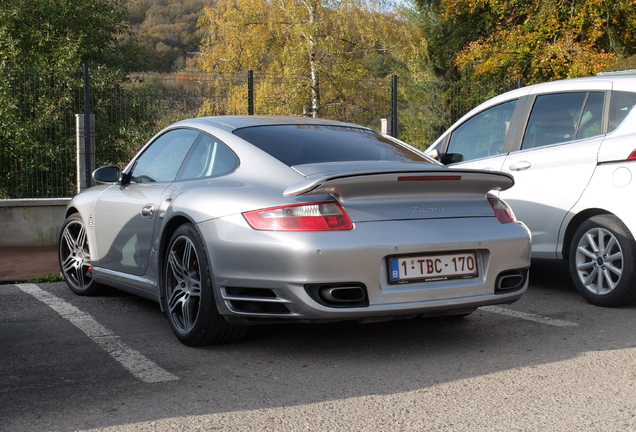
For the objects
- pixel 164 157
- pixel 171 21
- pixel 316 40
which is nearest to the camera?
pixel 164 157

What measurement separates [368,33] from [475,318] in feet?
107

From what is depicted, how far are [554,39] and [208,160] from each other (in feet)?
88.0

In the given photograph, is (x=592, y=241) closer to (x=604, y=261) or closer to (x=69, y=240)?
(x=604, y=261)

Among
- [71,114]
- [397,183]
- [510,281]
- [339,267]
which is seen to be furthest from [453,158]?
[71,114]

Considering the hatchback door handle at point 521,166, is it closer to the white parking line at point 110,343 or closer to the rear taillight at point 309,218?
the rear taillight at point 309,218

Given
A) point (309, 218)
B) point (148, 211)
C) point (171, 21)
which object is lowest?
point (148, 211)

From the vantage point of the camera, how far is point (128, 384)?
3689mm

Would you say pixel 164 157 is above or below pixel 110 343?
above

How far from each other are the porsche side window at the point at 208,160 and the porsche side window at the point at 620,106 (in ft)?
10.3

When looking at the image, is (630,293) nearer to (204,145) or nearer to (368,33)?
(204,145)

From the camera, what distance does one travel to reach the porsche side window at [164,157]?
5.08 meters

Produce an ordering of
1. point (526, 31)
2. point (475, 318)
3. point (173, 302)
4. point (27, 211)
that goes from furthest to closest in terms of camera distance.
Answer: point (526, 31), point (27, 211), point (475, 318), point (173, 302)

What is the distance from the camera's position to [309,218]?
3.88 metres

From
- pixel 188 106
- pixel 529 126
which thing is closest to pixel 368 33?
pixel 188 106
